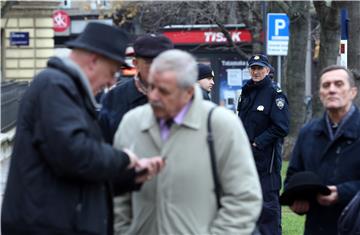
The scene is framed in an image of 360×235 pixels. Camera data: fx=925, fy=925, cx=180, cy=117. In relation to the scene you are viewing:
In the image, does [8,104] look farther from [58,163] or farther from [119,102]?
[58,163]

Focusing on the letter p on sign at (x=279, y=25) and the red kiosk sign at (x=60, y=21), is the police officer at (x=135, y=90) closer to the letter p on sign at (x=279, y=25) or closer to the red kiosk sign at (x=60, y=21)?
the letter p on sign at (x=279, y=25)

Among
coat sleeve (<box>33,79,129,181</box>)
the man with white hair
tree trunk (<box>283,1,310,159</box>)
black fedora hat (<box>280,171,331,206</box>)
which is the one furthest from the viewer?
tree trunk (<box>283,1,310,159</box>)

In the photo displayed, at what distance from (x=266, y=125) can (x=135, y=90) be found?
398 cm

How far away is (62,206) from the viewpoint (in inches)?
165

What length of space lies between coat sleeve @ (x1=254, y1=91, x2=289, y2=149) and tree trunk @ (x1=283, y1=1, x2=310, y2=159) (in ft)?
46.4

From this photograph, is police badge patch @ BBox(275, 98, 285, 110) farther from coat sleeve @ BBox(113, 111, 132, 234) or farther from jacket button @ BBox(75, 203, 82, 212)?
jacket button @ BBox(75, 203, 82, 212)

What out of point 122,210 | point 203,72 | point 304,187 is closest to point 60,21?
point 203,72

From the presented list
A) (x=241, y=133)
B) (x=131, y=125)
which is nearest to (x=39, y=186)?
(x=131, y=125)

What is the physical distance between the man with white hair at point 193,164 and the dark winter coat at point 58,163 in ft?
0.74

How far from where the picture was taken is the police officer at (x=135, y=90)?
5.65 meters

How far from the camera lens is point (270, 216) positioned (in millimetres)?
Answer: 9273

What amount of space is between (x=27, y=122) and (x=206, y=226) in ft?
3.23

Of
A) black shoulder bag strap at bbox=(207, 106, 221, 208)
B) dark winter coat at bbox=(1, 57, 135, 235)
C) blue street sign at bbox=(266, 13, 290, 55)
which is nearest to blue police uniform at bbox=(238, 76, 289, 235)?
black shoulder bag strap at bbox=(207, 106, 221, 208)

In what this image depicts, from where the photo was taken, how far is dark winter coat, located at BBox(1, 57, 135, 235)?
4.10 metres
